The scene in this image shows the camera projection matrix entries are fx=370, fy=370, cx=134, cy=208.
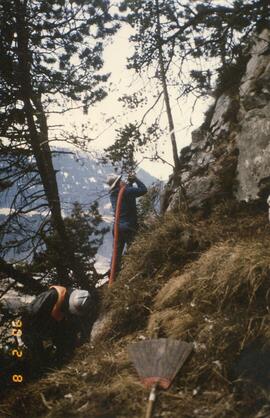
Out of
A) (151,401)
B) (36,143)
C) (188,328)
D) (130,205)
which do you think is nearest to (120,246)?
(130,205)

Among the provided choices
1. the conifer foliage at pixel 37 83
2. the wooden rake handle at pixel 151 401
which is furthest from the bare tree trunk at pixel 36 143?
the wooden rake handle at pixel 151 401

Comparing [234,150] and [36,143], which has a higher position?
[36,143]

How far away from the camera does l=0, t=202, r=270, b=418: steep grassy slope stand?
3.51 metres

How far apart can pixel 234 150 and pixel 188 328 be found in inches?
164

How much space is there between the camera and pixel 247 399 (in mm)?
3277

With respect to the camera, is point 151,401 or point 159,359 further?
point 159,359

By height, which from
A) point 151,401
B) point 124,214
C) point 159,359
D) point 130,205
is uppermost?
point 130,205

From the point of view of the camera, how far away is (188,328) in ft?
14.4

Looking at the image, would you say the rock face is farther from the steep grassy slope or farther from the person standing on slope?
the person standing on slope

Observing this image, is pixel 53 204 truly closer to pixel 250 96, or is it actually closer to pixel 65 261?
pixel 65 261

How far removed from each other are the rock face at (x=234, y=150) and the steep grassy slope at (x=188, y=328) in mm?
556

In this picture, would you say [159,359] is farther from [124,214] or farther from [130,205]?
[130,205]

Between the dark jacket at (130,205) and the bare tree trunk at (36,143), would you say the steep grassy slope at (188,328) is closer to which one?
the dark jacket at (130,205)

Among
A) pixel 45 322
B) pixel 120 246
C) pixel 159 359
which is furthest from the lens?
pixel 120 246
